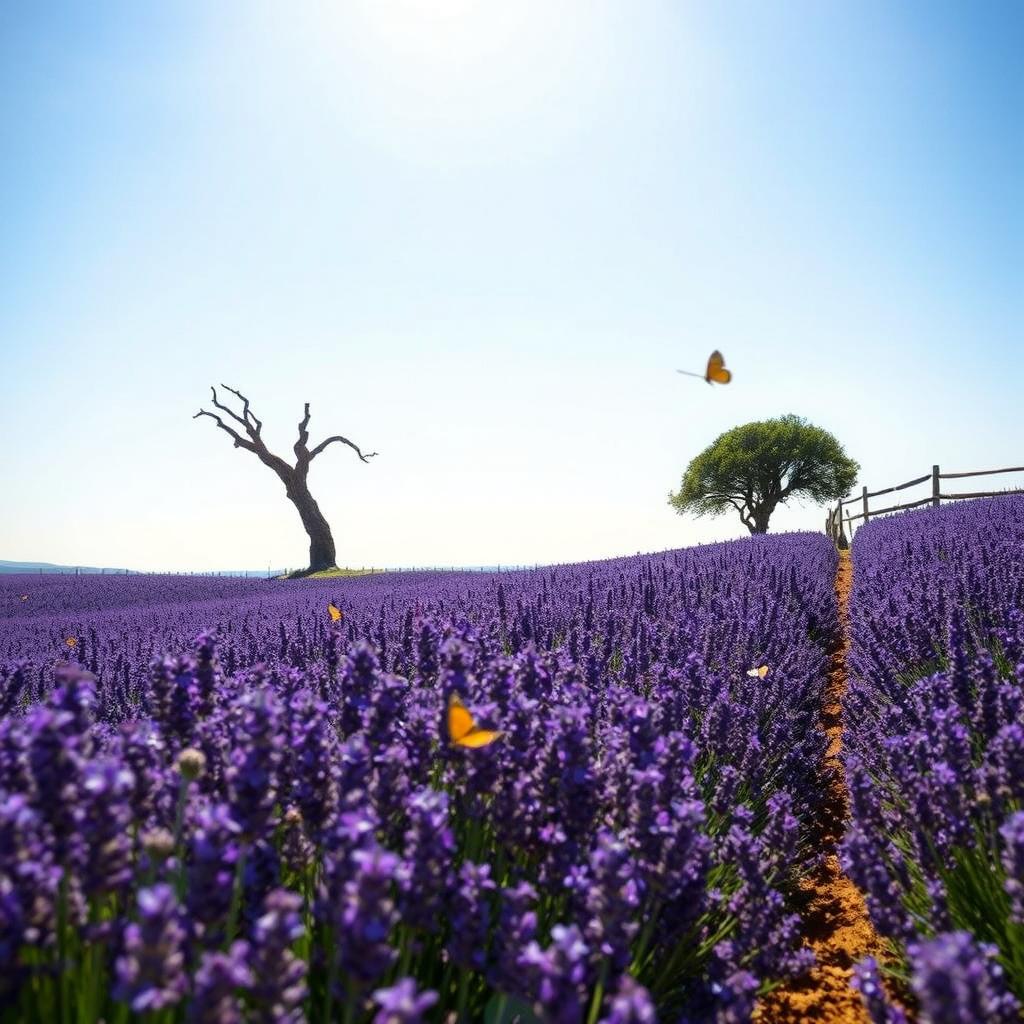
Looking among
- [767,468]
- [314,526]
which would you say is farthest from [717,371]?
[767,468]

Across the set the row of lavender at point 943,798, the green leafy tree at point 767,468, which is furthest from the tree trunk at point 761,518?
the row of lavender at point 943,798

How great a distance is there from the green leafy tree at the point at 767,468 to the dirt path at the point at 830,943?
33958mm

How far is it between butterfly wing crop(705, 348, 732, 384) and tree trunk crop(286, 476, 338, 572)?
2616 cm

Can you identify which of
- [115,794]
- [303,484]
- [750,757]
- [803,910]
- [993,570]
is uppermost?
[303,484]

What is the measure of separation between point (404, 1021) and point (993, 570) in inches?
218

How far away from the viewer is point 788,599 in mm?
6367

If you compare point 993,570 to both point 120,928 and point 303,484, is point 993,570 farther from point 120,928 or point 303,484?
point 303,484

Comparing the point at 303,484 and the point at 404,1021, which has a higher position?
the point at 303,484

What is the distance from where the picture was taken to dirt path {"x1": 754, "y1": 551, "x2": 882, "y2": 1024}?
218 cm

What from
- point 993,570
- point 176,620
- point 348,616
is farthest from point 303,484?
point 993,570

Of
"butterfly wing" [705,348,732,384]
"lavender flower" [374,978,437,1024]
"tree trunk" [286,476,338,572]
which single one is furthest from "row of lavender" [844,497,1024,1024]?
"tree trunk" [286,476,338,572]

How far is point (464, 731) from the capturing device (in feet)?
5.56

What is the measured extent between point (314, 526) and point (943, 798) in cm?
2809

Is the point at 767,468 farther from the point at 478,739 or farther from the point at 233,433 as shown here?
the point at 478,739
